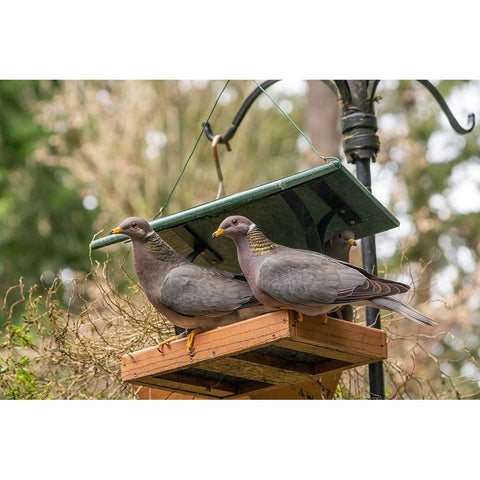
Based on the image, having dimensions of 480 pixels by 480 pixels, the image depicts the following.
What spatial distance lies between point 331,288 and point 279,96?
7.43 metres

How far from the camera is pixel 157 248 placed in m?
2.80

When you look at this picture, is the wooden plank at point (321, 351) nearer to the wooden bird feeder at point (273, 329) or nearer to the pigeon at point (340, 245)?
the wooden bird feeder at point (273, 329)

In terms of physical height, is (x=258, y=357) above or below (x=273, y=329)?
below

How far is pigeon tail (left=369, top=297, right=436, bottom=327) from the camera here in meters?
2.50

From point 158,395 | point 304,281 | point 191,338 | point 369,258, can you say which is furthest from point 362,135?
point 158,395

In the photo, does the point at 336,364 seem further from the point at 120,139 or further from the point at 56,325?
the point at 120,139

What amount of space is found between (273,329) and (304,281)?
16 cm

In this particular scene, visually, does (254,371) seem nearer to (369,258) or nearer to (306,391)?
(306,391)

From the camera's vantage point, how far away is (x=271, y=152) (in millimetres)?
8859

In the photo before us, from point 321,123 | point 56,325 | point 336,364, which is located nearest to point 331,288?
point 336,364

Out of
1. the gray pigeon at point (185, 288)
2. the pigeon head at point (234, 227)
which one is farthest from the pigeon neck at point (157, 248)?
the pigeon head at point (234, 227)

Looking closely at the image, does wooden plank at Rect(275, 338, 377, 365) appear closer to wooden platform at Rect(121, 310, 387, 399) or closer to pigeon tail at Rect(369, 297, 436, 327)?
wooden platform at Rect(121, 310, 387, 399)

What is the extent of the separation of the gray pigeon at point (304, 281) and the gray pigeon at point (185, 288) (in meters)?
0.11

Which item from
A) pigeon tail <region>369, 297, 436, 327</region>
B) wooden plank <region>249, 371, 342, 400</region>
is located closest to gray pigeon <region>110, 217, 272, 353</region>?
pigeon tail <region>369, 297, 436, 327</region>
